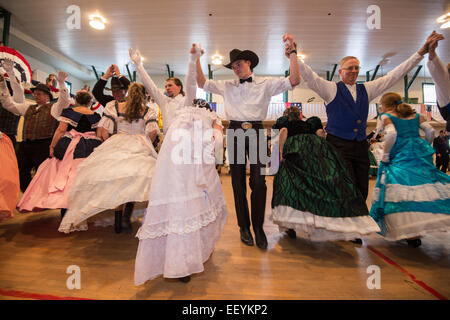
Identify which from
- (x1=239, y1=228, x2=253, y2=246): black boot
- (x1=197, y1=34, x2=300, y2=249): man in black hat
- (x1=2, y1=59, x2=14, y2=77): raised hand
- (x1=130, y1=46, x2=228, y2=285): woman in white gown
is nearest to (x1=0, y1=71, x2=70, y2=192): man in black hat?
(x1=2, y1=59, x2=14, y2=77): raised hand

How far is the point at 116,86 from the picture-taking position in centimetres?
251

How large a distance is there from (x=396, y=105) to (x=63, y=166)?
3706 millimetres

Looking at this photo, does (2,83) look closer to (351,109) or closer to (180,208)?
(180,208)

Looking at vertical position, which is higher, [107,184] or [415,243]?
[107,184]

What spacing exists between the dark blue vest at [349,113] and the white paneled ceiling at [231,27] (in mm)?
5408

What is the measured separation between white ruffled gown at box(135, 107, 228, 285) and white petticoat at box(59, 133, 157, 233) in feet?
1.87

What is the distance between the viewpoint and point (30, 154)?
3129mm

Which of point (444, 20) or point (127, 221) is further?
point (444, 20)

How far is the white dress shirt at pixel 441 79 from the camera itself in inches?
70.9

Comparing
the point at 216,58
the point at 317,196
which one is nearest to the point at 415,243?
the point at 317,196

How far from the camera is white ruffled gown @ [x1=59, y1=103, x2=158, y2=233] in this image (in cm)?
176

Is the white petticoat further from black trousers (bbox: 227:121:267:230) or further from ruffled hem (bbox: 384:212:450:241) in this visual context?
ruffled hem (bbox: 384:212:450:241)

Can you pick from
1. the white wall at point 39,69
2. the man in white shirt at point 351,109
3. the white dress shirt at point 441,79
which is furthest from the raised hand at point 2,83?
the white wall at point 39,69

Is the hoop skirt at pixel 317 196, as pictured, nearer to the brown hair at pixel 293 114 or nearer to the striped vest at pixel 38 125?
the brown hair at pixel 293 114
